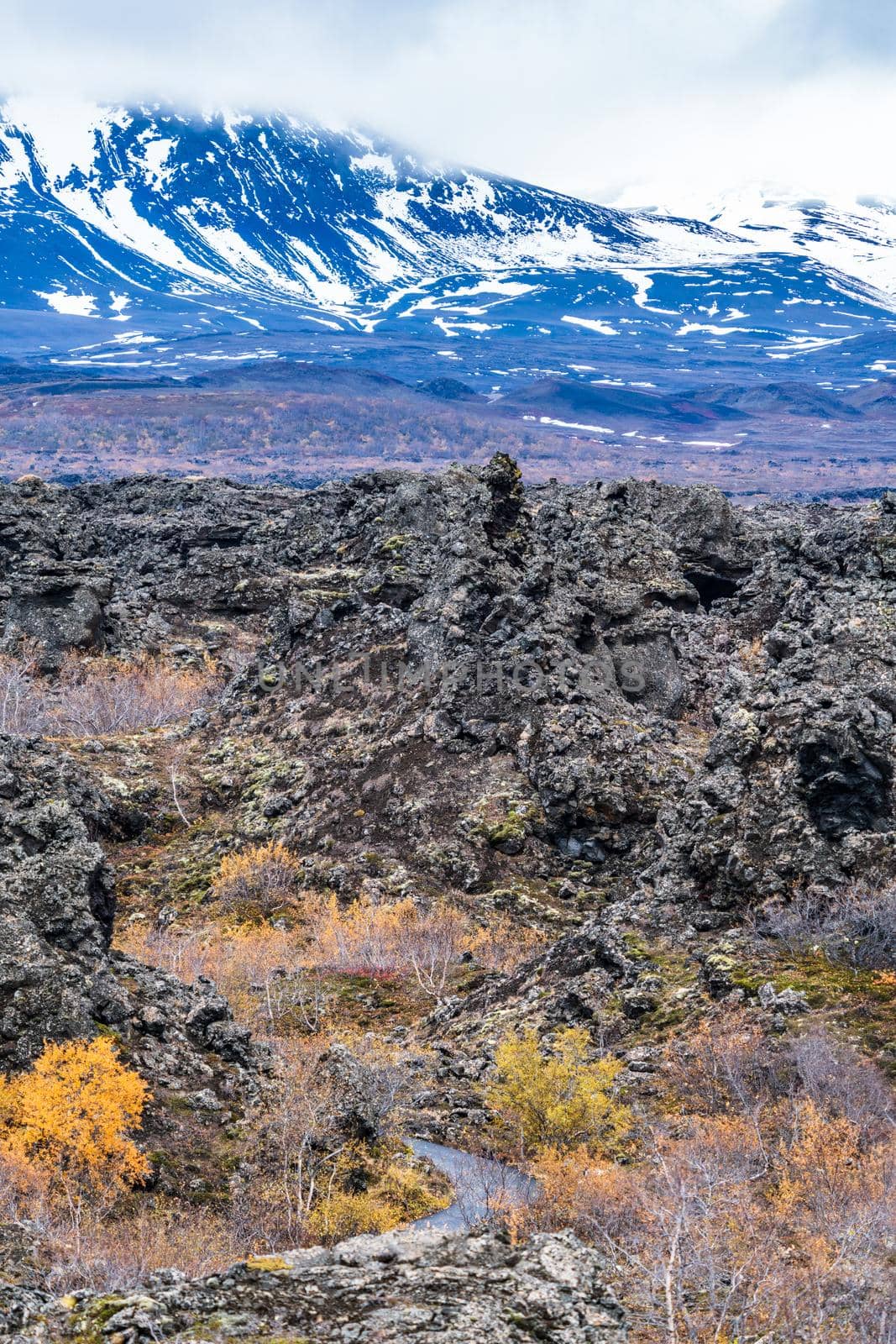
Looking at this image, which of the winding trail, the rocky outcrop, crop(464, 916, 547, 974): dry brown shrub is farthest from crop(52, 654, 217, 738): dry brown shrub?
the winding trail

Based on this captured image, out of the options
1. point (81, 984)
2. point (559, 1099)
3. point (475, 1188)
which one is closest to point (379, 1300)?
point (475, 1188)

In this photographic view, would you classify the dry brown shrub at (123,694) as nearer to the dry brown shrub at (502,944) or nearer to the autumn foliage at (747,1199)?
the dry brown shrub at (502,944)

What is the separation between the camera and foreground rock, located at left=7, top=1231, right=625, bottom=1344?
47.3 ft

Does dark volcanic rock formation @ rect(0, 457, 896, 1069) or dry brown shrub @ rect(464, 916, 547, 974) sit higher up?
dark volcanic rock formation @ rect(0, 457, 896, 1069)

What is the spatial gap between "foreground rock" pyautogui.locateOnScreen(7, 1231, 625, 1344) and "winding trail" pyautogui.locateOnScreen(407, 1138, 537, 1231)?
648 centimetres

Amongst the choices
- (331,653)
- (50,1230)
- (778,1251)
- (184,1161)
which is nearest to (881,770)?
(778,1251)

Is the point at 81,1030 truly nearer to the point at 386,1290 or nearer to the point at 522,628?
the point at 386,1290

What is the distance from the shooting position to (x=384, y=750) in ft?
171

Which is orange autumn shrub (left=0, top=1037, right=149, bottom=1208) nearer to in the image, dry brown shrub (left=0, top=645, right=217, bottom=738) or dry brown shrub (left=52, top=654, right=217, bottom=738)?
dry brown shrub (left=0, top=645, right=217, bottom=738)

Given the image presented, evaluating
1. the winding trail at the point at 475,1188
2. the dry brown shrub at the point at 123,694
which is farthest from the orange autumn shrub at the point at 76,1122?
the dry brown shrub at the point at 123,694

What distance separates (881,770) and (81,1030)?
2252 cm

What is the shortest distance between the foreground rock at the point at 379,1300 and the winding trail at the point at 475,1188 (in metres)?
6.48

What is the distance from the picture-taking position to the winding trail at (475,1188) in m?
24.0

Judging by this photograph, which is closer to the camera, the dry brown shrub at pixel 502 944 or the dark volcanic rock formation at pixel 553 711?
the dark volcanic rock formation at pixel 553 711
